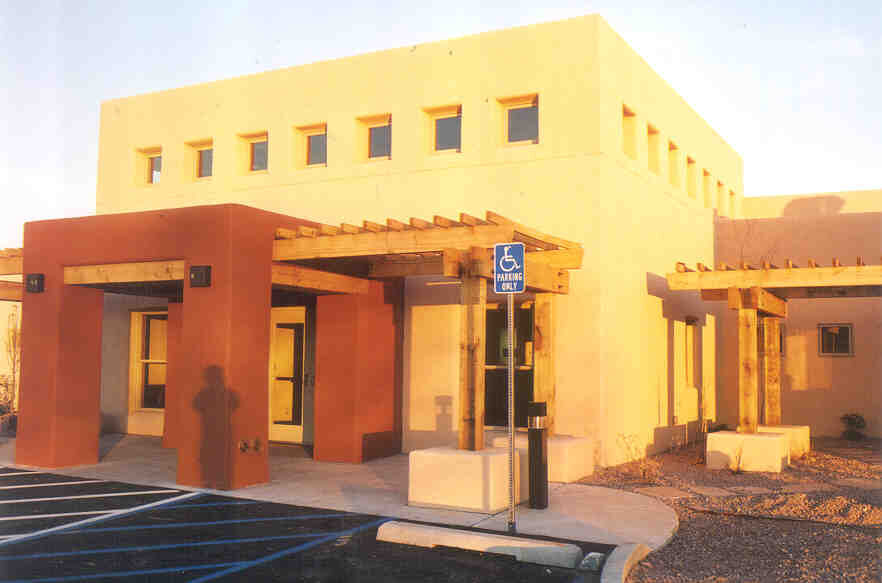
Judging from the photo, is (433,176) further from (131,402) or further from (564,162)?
(131,402)

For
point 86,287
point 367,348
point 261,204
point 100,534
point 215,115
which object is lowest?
point 100,534

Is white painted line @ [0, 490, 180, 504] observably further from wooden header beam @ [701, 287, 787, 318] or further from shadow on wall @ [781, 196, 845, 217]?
shadow on wall @ [781, 196, 845, 217]

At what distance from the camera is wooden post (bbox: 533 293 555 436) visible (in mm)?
11766

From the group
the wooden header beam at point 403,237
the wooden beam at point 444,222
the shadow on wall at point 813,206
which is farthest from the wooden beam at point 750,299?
the shadow on wall at point 813,206

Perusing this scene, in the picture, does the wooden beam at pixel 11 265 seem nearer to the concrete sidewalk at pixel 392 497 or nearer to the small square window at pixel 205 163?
the concrete sidewalk at pixel 392 497

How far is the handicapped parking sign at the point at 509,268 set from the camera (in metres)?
7.91

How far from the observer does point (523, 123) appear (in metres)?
13.7

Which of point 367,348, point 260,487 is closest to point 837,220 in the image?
point 367,348

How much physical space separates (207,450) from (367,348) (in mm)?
3543

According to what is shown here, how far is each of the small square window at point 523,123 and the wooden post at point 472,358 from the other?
15.2 ft

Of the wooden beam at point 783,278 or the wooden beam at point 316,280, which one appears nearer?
the wooden beam at point 316,280

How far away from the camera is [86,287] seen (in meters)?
12.5

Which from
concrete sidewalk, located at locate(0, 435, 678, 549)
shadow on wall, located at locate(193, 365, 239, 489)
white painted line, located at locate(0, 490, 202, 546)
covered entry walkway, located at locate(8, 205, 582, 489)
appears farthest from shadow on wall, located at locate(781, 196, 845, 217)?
white painted line, located at locate(0, 490, 202, 546)

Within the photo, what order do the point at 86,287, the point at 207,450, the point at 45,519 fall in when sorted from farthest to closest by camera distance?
the point at 86,287 < the point at 207,450 < the point at 45,519
